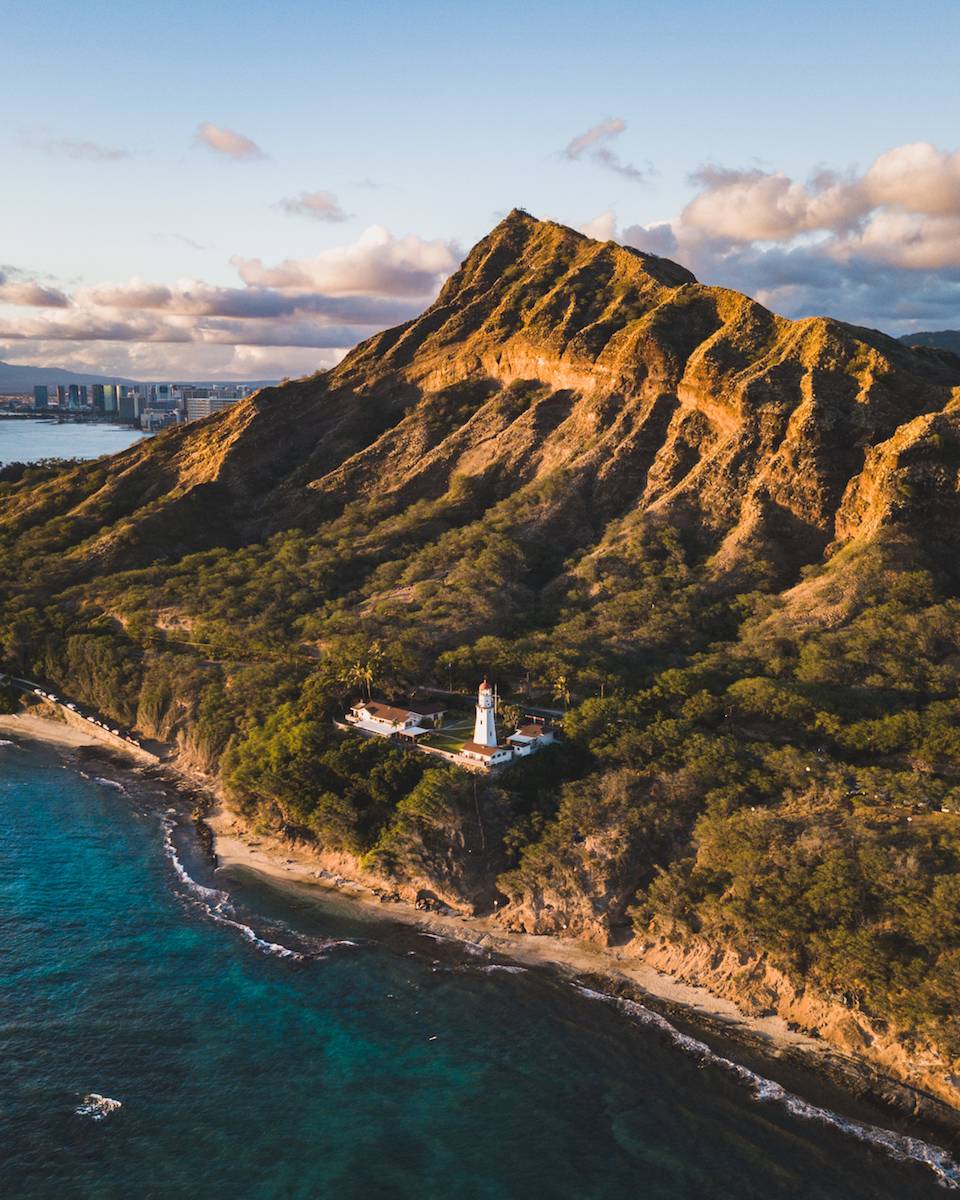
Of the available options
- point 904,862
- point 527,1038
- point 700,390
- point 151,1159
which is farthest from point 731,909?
point 700,390

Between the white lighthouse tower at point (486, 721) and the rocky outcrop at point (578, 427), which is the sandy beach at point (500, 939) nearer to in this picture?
the white lighthouse tower at point (486, 721)

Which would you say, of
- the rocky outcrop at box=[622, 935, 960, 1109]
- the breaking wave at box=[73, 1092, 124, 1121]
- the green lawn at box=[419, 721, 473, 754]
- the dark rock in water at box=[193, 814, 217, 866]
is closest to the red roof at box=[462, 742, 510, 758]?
the green lawn at box=[419, 721, 473, 754]

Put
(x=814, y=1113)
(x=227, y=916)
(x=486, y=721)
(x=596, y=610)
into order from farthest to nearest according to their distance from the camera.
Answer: (x=596, y=610) < (x=486, y=721) < (x=227, y=916) < (x=814, y=1113)

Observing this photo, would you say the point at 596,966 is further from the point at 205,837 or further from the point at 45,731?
the point at 45,731

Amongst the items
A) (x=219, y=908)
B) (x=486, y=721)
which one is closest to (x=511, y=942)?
(x=486, y=721)

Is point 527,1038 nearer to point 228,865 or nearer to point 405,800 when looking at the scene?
point 405,800

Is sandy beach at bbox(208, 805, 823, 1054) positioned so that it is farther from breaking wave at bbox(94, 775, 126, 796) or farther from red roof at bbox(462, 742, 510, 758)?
breaking wave at bbox(94, 775, 126, 796)
